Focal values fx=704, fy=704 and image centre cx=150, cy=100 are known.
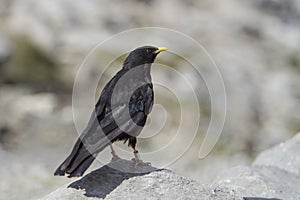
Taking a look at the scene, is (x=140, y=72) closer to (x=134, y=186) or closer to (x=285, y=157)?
(x=134, y=186)

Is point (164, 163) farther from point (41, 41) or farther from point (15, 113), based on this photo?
point (41, 41)

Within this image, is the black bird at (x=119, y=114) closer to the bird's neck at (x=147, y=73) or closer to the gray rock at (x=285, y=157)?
the bird's neck at (x=147, y=73)

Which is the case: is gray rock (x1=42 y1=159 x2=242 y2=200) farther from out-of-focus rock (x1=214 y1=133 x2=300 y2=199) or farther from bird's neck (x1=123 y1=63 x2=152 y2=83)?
out-of-focus rock (x1=214 y1=133 x2=300 y2=199)

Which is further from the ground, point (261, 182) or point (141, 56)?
point (141, 56)

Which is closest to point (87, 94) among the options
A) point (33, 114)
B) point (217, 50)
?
point (33, 114)

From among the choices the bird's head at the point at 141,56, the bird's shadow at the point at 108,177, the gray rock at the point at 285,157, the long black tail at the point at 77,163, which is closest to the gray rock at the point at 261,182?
the gray rock at the point at 285,157

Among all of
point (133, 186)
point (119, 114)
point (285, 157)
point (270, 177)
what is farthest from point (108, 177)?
point (285, 157)
